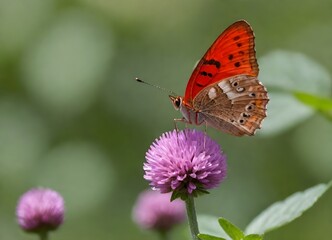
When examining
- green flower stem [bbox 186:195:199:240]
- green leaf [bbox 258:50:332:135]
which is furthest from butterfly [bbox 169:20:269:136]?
green leaf [bbox 258:50:332:135]

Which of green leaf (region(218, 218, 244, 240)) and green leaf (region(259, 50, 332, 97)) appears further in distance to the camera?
green leaf (region(259, 50, 332, 97))

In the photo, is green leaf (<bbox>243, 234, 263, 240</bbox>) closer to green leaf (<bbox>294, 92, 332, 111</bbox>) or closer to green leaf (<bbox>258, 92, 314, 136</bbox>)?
green leaf (<bbox>294, 92, 332, 111</bbox>)

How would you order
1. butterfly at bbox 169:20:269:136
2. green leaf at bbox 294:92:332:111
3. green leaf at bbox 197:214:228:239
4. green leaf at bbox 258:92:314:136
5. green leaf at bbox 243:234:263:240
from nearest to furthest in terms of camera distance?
green leaf at bbox 243:234:263:240
green leaf at bbox 197:214:228:239
butterfly at bbox 169:20:269:136
green leaf at bbox 294:92:332:111
green leaf at bbox 258:92:314:136

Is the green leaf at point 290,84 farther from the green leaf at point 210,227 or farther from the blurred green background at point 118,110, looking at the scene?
the blurred green background at point 118,110

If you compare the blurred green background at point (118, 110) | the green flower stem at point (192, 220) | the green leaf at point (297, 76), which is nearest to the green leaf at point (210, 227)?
the green flower stem at point (192, 220)

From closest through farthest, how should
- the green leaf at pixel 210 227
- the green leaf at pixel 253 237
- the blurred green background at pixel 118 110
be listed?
the green leaf at pixel 253 237
the green leaf at pixel 210 227
the blurred green background at pixel 118 110

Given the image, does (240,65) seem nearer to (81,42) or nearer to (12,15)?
(81,42)
